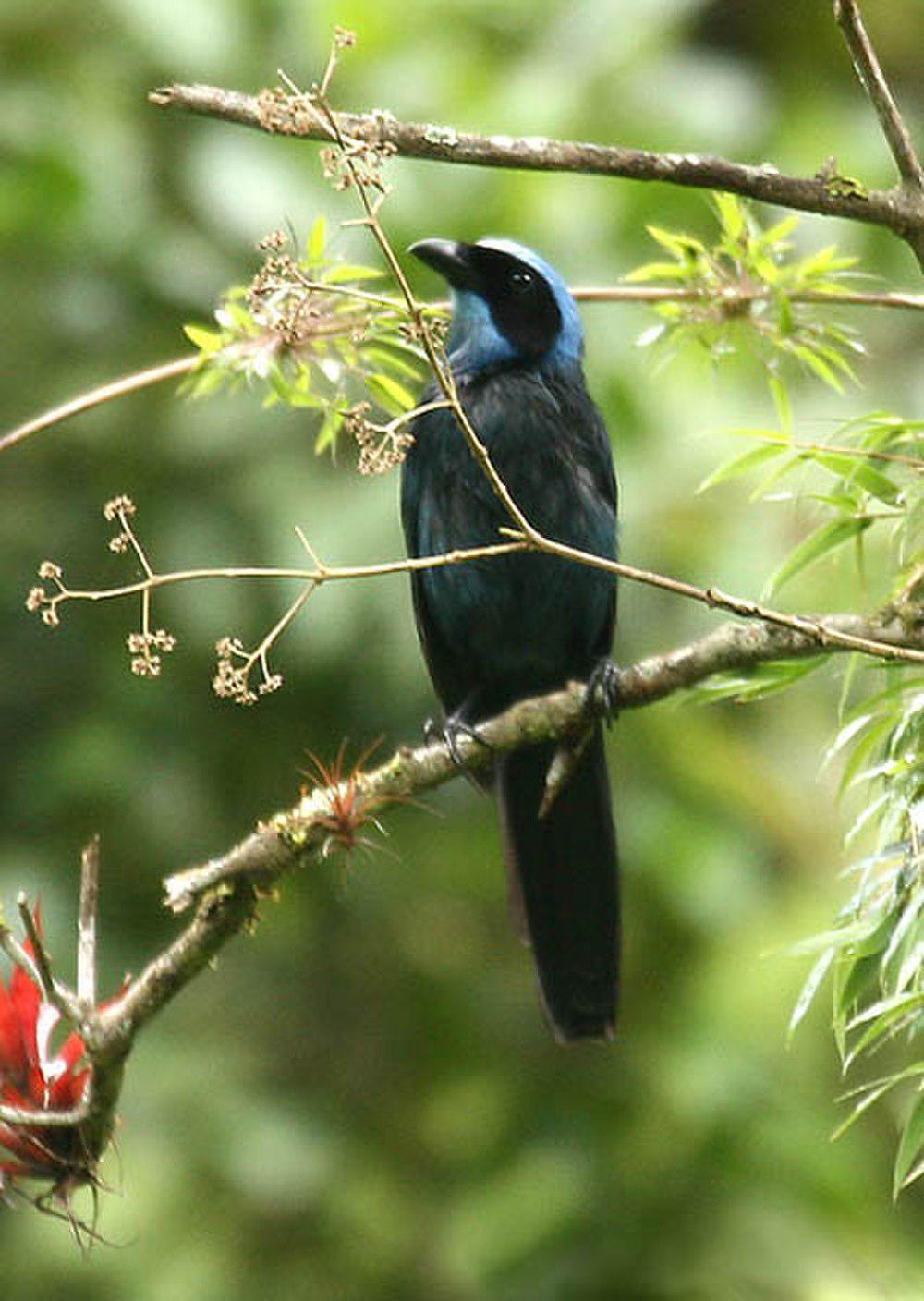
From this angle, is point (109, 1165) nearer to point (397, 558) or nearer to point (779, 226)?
point (397, 558)

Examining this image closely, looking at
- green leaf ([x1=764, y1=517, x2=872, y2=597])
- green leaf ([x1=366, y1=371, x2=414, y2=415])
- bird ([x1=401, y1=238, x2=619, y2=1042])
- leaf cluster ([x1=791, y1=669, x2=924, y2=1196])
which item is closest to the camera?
leaf cluster ([x1=791, y1=669, x2=924, y2=1196])

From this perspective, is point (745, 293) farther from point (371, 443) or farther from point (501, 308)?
point (501, 308)

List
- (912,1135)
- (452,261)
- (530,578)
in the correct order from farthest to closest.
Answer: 1. (452,261)
2. (530,578)
3. (912,1135)

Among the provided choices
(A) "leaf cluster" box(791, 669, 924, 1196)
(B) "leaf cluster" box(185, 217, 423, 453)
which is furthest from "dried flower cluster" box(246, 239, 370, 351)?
(A) "leaf cluster" box(791, 669, 924, 1196)

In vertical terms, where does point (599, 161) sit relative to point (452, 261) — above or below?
below

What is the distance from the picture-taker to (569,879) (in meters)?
4.51

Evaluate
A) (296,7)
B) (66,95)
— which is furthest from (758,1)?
(66,95)

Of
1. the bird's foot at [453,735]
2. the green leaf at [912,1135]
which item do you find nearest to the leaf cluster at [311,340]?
the bird's foot at [453,735]

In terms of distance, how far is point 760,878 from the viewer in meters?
5.65

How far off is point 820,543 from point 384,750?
2688 mm

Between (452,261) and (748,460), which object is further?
(452,261)

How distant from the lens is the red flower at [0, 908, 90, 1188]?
305 centimetres

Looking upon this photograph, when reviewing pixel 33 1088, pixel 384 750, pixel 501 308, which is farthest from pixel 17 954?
pixel 384 750

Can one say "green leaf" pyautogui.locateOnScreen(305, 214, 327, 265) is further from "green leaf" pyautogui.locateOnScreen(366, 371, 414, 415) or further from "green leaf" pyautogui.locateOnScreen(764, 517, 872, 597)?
"green leaf" pyautogui.locateOnScreen(764, 517, 872, 597)
